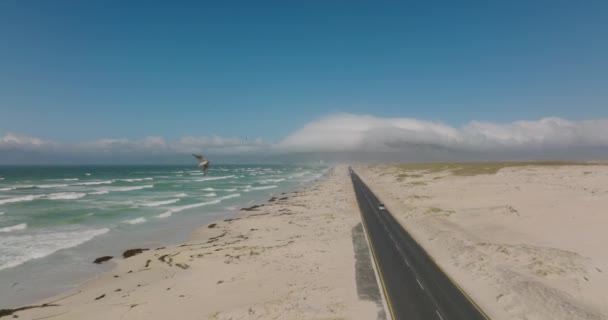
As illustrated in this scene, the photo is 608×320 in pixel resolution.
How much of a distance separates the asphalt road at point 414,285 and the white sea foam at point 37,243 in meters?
38.4

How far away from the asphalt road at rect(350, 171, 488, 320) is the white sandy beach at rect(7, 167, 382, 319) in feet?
8.03

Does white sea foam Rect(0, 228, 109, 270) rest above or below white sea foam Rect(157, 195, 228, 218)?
above

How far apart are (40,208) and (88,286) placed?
51958 mm

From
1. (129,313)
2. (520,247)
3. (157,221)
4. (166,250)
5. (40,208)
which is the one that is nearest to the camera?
(129,313)

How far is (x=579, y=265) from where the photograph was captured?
2900 cm

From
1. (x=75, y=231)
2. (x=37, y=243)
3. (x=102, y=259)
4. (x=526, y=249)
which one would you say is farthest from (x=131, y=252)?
(x=526, y=249)

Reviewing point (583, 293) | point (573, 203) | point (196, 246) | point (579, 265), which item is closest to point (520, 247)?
point (579, 265)

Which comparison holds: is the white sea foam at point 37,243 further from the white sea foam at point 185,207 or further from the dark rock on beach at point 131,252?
the white sea foam at point 185,207

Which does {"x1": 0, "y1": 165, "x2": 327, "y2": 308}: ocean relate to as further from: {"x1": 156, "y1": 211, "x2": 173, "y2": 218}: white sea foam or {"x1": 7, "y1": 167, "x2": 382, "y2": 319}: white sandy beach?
{"x1": 7, "y1": 167, "x2": 382, "y2": 319}: white sandy beach

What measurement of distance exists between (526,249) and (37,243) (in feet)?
194

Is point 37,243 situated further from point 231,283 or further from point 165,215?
point 231,283

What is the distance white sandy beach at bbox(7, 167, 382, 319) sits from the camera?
891 inches

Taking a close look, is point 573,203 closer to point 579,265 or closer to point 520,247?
point 520,247

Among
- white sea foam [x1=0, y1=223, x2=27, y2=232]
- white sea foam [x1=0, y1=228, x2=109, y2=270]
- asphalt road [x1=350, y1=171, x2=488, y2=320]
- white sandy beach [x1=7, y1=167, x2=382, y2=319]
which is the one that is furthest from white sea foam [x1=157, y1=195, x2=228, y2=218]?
asphalt road [x1=350, y1=171, x2=488, y2=320]
